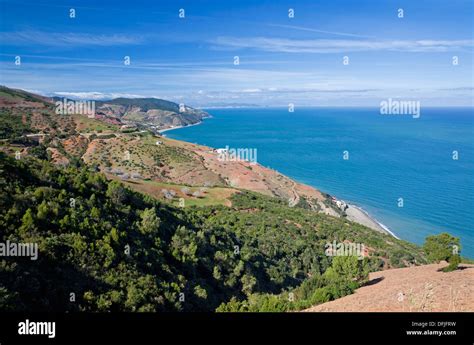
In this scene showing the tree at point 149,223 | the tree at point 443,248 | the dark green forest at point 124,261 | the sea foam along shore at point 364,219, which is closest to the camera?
the dark green forest at point 124,261

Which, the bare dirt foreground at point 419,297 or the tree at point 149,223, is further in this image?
the tree at point 149,223

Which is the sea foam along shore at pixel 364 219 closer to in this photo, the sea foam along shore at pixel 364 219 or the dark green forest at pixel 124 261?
the sea foam along shore at pixel 364 219

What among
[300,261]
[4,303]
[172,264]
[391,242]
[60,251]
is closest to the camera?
[4,303]

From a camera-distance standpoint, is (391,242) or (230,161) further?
(230,161)

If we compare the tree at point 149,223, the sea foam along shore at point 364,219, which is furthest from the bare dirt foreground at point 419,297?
the sea foam along shore at point 364,219

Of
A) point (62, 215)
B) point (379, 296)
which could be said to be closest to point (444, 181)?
point (379, 296)

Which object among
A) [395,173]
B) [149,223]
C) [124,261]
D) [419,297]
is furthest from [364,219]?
[124,261]

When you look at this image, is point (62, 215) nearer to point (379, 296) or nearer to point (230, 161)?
point (379, 296)
